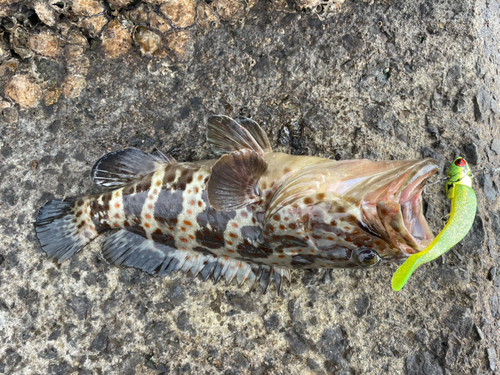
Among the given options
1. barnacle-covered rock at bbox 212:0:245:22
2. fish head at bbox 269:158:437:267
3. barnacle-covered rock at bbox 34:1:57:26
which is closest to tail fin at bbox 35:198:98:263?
barnacle-covered rock at bbox 34:1:57:26

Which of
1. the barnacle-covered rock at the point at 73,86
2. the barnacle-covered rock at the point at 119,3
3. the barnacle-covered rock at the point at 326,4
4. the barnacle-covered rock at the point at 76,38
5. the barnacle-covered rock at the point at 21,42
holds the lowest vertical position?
the barnacle-covered rock at the point at 73,86

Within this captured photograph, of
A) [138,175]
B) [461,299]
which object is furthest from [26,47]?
[461,299]

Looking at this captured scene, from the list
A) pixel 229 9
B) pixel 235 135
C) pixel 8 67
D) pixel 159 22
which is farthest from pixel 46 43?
pixel 235 135

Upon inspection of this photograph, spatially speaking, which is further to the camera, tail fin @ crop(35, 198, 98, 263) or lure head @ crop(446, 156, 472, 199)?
tail fin @ crop(35, 198, 98, 263)

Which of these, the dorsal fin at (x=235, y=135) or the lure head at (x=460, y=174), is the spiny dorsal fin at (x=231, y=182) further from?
the lure head at (x=460, y=174)

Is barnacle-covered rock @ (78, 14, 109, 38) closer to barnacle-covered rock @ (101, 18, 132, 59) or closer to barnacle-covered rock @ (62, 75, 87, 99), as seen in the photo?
barnacle-covered rock @ (101, 18, 132, 59)

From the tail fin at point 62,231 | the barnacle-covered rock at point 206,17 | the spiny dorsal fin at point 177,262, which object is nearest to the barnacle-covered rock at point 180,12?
the barnacle-covered rock at point 206,17

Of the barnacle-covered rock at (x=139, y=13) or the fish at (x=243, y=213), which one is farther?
the barnacle-covered rock at (x=139, y=13)
